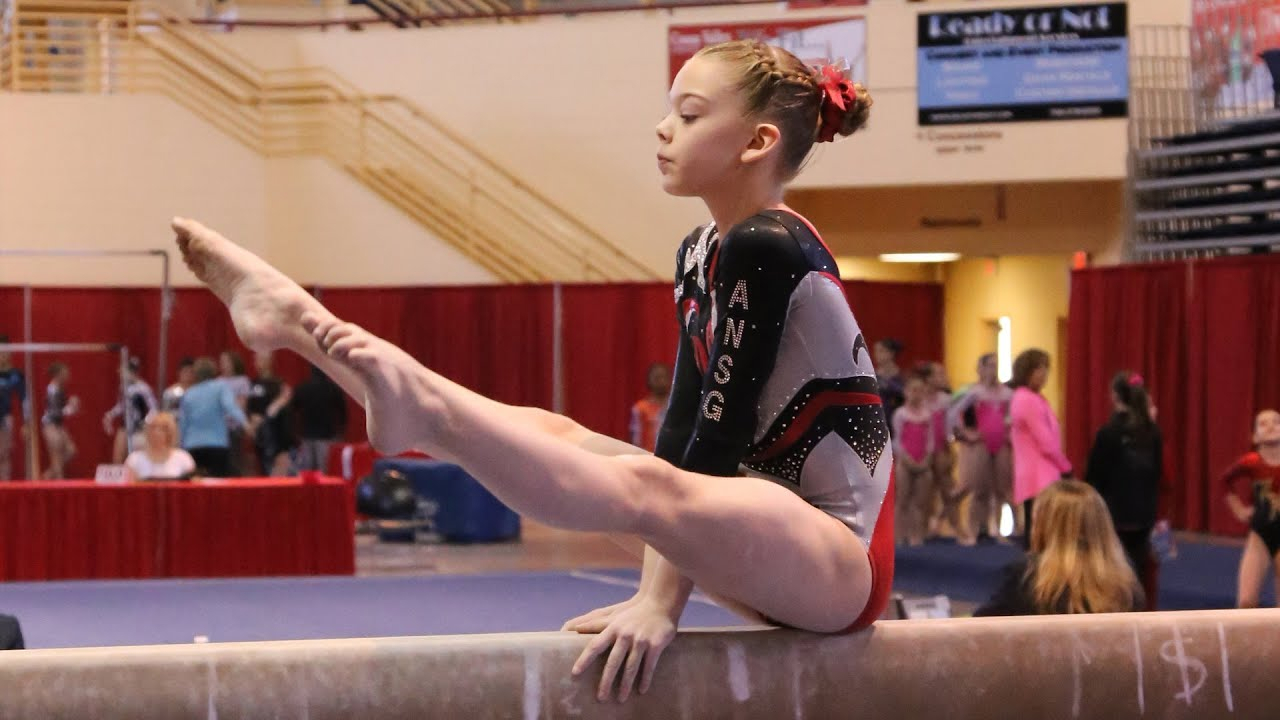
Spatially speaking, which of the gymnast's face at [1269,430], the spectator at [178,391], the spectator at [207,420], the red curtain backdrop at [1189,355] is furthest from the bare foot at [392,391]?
the spectator at [178,391]

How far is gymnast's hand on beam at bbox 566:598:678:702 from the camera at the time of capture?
227cm

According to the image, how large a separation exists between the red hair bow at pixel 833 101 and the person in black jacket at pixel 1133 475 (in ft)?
16.3

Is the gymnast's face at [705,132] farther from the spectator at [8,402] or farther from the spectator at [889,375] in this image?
the spectator at [8,402]

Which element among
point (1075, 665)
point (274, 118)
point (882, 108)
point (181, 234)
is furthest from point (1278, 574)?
point (274, 118)

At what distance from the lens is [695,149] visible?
2.56 m

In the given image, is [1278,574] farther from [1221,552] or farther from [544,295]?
[544,295]

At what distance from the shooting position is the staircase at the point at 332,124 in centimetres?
1484

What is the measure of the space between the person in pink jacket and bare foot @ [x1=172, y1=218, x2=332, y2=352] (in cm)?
649

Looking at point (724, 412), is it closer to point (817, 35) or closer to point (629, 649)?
point (629, 649)

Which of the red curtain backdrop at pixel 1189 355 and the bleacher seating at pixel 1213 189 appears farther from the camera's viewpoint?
the bleacher seating at pixel 1213 189

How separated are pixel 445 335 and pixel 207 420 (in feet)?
12.3

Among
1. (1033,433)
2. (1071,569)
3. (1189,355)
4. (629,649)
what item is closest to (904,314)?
(1189,355)

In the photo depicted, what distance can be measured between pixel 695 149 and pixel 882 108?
37.8 feet

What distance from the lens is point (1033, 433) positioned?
847cm
